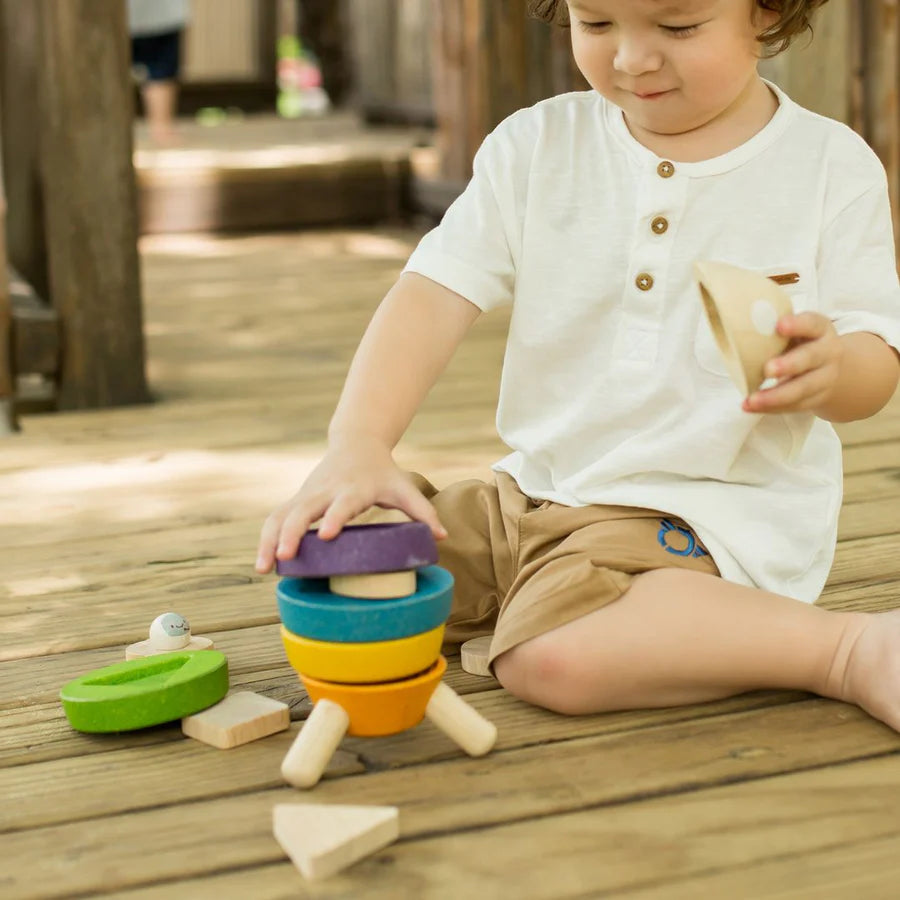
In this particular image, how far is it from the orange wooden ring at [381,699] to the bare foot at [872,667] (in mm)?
325

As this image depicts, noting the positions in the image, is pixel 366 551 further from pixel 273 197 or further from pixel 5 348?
pixel 273 197

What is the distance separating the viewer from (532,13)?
1403mm

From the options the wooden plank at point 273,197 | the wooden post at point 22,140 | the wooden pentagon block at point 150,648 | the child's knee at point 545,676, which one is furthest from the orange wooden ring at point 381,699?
the wooden plank at point 273,197

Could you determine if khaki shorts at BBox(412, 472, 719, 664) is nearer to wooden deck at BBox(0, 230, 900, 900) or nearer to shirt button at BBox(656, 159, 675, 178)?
wooden deck at BBox(0, 230, 900, 900)

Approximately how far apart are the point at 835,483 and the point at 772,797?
38cm

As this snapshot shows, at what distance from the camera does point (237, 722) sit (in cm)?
110

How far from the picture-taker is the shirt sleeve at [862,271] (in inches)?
46.9

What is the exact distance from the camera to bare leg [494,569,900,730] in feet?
3.70

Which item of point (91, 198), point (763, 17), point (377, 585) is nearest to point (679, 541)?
point (377, 585)

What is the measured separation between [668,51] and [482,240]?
235 mm

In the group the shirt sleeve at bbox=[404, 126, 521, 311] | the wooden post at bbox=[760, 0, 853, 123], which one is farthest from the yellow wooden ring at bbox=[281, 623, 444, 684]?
the wooden post at bbox=[760, 0, 853, 123]

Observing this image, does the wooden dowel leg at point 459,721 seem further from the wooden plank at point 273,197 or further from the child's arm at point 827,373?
the wooden plank at point 273,197

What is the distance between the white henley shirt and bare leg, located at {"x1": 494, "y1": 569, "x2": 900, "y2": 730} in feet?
0.28

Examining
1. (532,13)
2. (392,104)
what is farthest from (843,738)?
(392,104)
